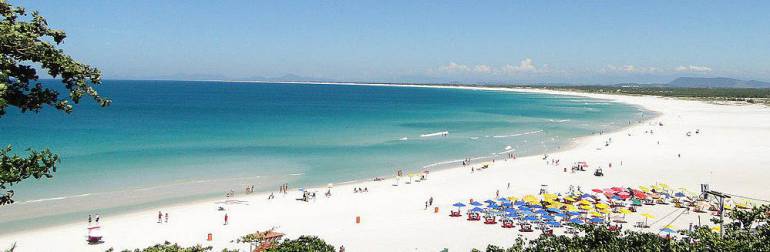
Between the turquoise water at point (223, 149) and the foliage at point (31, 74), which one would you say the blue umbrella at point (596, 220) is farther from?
the foliage at point (31, 74)

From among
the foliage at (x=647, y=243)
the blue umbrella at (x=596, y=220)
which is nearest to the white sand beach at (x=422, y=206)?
the blue umbrella at (x=596, y=220)

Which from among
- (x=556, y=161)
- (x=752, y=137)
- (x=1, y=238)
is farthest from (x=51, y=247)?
(x=752, y=137)

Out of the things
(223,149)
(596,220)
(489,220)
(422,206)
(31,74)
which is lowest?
(422,206)

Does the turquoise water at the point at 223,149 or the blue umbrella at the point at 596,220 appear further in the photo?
the turquoise water at the point at 223,149

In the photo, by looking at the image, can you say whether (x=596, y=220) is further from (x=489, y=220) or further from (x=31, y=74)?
(x=31, y=74)

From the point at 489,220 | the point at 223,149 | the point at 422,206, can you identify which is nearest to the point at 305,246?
the point at 489,220

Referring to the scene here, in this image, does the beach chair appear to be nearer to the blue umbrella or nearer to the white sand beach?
the white sand beach

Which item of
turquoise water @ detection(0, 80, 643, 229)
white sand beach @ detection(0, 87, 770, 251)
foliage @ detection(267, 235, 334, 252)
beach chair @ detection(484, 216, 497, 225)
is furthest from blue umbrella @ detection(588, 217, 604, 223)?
turquoise water @ detection(0, 80, 643, 229)

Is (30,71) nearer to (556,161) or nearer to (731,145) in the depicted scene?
(556,161)

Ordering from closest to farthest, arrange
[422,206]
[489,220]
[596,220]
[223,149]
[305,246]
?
[305,246] < [596,220] < [489,220] < [422,206] < [223,149]
